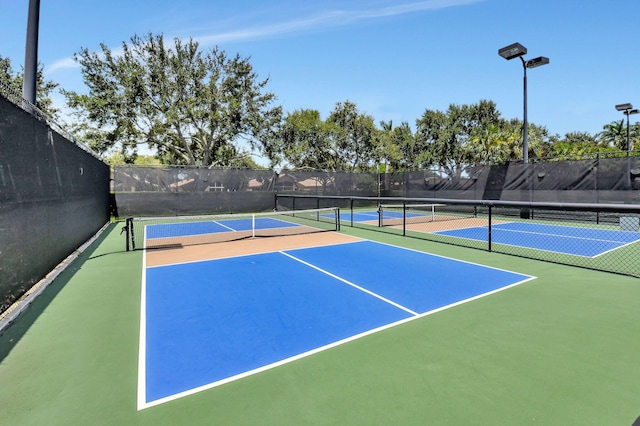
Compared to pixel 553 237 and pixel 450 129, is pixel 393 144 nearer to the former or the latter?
pixel 450 129

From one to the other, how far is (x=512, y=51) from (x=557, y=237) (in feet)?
26.3

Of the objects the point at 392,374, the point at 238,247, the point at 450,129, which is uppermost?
the point at 450,129

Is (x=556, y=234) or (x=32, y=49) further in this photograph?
(x=556, y=234)

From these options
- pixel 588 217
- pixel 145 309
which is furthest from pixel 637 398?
pixel 588 217

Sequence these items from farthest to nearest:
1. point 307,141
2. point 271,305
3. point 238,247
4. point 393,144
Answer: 1. point 393,144
2. point 307,141
3. point 238,247
4. point 271,305

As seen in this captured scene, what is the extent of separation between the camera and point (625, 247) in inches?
356

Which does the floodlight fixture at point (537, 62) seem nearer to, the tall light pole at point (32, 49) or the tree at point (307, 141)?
the tall light pole at point (32, 49)

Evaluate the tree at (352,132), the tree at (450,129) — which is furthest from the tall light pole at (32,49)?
the tree at (450,129)

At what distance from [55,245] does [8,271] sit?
2579 millimetres

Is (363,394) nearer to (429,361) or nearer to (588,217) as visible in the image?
(429,361)

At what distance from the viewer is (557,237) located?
35.7ft

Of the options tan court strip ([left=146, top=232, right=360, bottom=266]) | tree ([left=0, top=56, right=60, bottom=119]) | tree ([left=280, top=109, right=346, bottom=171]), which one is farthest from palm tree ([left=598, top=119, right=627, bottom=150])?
tree ([left=0, top=56, right=60, bottom=119])

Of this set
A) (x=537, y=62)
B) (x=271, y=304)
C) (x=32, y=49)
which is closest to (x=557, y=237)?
(x=537, y=62)

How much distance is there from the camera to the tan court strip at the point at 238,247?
8.03 metres
